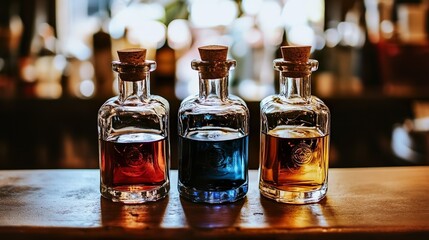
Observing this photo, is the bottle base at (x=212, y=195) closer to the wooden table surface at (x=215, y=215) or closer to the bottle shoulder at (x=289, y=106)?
the wooden table surface at (x=215, y=215)

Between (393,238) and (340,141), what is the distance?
177 cm

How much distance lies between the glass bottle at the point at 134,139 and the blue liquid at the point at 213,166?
1.5 inches

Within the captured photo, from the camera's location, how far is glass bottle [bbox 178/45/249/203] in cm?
93

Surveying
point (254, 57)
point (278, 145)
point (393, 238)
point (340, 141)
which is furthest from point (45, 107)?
point (393, 238)

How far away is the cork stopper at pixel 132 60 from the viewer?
940mm

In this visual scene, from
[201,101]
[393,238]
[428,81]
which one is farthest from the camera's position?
[428,81]

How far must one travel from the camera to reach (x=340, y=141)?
2611 mm

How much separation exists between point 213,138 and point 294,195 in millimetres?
151

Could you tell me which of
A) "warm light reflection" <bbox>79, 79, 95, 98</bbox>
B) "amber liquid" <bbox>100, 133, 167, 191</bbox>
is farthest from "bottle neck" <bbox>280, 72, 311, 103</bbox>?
"warm light reflection" <bbox>79, 79, 95, 98</bbox>

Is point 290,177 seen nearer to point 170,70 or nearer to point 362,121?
point 170,70

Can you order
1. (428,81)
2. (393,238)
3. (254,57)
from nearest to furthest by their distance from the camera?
(393,238)
(428,81)
(254,57)

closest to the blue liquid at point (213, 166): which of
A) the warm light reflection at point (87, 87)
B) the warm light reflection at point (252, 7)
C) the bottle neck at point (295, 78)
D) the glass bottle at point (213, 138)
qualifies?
the glass bottle at point (213, 138)

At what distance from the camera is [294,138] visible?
0.93 meters

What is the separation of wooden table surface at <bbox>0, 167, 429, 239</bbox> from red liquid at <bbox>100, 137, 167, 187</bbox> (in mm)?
37
